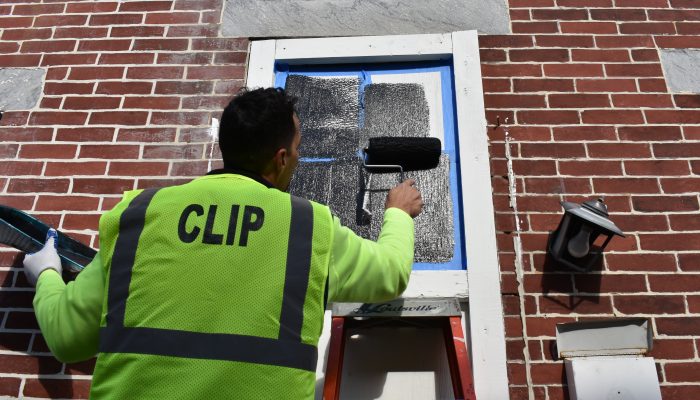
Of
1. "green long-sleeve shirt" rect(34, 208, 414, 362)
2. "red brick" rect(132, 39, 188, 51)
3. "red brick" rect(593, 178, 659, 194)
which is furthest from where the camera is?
"red brick" rect(132, 39, 188, 51)

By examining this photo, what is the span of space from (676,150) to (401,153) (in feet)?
4.57

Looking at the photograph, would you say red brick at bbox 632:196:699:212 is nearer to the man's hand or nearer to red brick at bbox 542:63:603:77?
red brick at bbox 542:63:603:77

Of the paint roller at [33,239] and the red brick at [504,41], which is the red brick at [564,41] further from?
the paint roller at [33,239]

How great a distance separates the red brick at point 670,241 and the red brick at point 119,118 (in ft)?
8.46

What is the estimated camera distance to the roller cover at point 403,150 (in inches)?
106

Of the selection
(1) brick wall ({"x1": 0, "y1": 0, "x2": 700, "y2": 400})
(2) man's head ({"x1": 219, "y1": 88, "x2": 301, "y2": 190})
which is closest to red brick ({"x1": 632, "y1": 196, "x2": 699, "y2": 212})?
(1) brick wall ({"x1": 0, "y1": 0, "x2": 700, "y2": 400})

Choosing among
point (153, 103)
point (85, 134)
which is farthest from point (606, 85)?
point (85, 134)

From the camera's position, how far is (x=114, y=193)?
2.99 metres

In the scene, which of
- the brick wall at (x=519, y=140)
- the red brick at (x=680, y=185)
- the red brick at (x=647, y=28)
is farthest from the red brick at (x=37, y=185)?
the red brick at (x=647, y=28)

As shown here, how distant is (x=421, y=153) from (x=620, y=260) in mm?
1024

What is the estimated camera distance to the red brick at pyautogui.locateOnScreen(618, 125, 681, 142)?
9.66 feet

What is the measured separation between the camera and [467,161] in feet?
9.40

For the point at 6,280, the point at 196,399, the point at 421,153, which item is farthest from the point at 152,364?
the point at 6,280

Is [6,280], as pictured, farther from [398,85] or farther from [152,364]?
[398,85]
